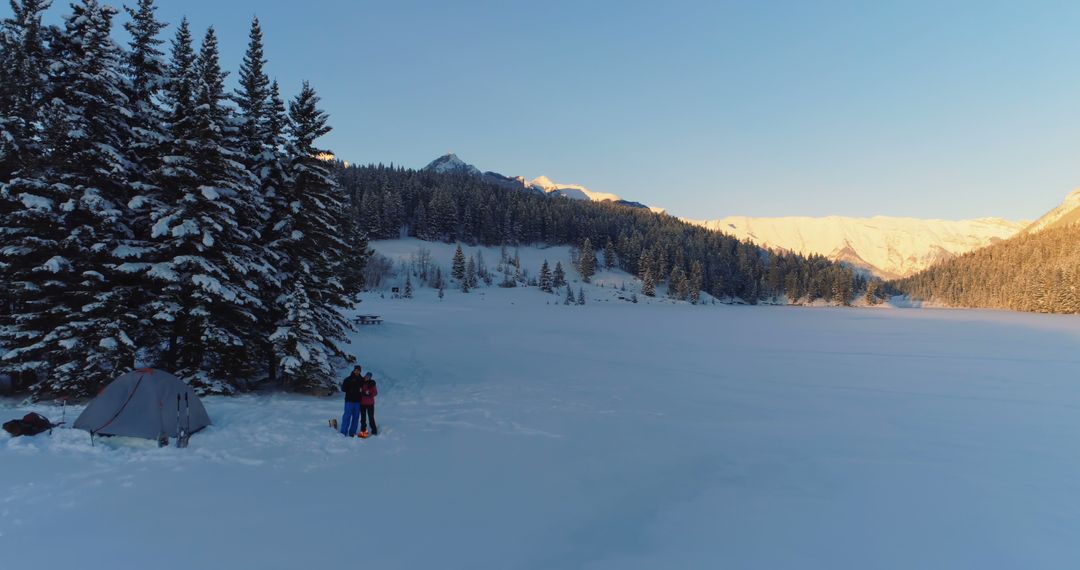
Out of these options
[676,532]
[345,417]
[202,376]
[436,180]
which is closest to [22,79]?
[202,376]

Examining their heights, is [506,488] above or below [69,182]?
below

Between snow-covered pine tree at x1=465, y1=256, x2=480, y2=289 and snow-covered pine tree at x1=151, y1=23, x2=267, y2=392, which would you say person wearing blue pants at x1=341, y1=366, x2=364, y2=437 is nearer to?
snow-covered pine tree at x1=151, y1=23, x2=267, y2=392

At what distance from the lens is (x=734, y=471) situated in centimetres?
1091

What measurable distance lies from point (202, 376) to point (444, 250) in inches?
4642

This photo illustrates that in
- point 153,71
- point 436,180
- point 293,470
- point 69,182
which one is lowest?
point 293,470

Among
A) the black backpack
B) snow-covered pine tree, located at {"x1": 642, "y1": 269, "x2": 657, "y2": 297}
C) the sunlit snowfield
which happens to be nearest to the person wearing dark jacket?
the sunlit snowfield

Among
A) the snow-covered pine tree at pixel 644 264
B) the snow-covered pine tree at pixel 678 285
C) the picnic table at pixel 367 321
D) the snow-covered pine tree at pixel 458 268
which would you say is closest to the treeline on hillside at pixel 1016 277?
the snow-covered pine tree at pixel 678 285

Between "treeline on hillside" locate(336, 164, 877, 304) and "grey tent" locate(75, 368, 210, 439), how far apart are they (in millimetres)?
114739

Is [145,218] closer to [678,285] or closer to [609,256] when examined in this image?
[678,285]

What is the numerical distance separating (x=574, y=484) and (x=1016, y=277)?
567ft

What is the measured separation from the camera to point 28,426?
10.5 m

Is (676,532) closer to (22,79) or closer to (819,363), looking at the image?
(22,79)

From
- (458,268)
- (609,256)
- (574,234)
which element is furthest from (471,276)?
(574,234)

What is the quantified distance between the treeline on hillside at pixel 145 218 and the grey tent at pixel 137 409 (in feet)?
9.93
